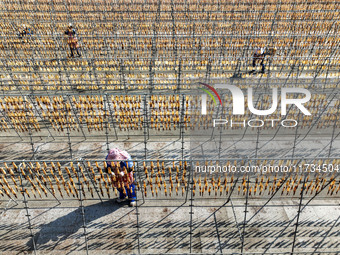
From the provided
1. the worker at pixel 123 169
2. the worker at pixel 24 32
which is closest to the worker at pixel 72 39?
the worker at pixel 24 32

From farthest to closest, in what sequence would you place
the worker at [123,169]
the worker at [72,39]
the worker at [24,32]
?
the worker at [24,32], the worker at [72,39], the worker at [123,169]

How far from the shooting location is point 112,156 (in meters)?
8.62

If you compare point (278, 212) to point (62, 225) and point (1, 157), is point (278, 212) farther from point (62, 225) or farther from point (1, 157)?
point (1, 157)

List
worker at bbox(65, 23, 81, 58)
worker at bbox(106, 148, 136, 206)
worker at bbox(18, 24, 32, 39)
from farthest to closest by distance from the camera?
1. worker at bbox(18, 24, 32, 39)
2. worker at bbox(65, 23, 81, 58)
3. worker at bbox(106, 148, 136, 206)

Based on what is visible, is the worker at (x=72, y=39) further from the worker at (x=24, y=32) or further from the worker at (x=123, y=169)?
the worker at (x=123, y=169)

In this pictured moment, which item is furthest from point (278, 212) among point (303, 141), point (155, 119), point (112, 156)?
point (155, 119)

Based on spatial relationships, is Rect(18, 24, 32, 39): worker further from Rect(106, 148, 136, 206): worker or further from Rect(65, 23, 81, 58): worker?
Rect(106, 148, 136, 206): worker

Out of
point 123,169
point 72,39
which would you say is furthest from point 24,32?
point 123,169

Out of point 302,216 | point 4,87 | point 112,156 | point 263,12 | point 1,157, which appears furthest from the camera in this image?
point 263,12

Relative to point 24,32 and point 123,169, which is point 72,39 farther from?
point 123,169

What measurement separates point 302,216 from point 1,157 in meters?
11.2

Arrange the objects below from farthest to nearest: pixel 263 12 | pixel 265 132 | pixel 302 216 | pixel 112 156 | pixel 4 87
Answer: pixel 263 12 → pixel 4 87 → pixel 265 132 → pixel 302 216 → pixel 112 156

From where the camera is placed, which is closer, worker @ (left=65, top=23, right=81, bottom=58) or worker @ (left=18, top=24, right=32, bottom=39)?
worker @ (left=65, top=23, right=81, bottom=58)

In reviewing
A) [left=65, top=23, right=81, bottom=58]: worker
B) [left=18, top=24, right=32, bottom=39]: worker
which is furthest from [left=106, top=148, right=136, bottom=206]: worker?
[left=18, top=24, right=32, bottom=39]: worker
